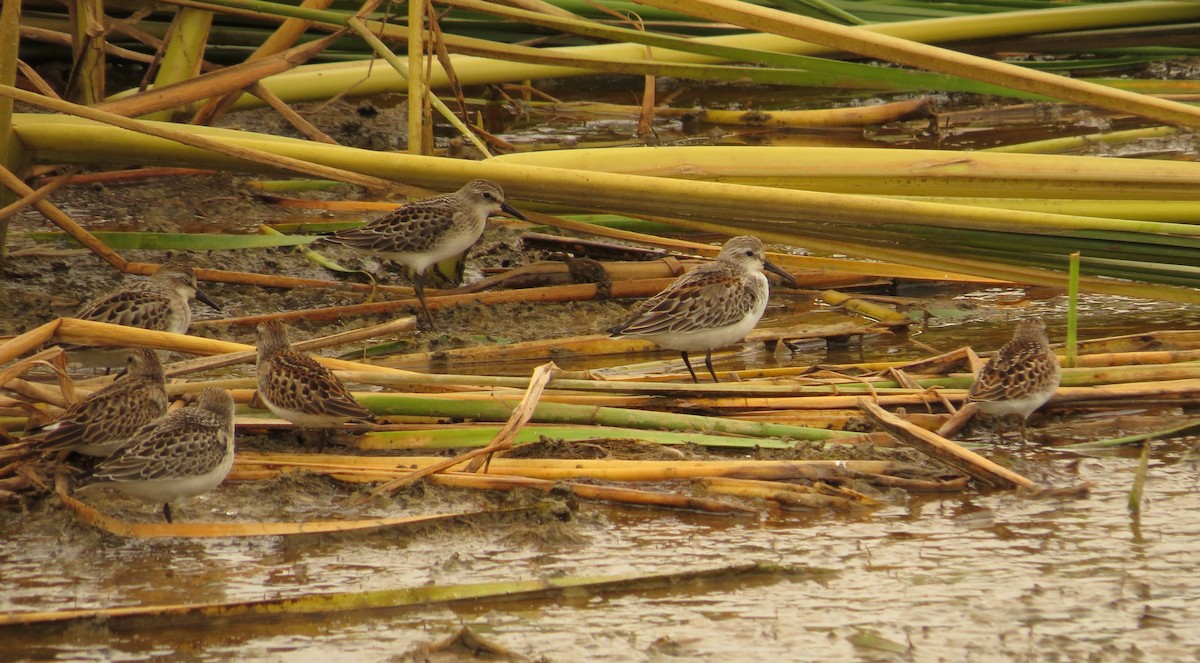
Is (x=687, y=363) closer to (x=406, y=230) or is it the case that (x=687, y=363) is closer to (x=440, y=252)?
(x=440, y=252)

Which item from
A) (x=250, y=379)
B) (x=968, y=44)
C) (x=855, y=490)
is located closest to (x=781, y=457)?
(x=855, y=490)

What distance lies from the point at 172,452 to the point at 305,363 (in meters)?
0.93

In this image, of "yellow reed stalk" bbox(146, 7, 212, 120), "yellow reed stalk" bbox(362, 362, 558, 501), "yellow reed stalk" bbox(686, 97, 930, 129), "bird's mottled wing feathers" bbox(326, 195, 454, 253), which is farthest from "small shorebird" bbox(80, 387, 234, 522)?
"yellow reed stalk" bbox(686, 97, 930, 129)

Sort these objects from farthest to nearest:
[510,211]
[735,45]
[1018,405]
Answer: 1. [735,45]
2. [510,211]
3. [1018,405]

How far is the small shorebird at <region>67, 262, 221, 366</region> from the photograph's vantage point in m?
7.02

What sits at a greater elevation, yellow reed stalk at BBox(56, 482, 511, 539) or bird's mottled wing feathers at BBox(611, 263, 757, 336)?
bird's mottled wing feathers at BBox(611, 263, 757, 336)

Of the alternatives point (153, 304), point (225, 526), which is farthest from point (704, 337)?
point (225, 526)

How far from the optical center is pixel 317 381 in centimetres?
583

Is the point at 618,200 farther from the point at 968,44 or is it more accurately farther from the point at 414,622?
the point at 968,44

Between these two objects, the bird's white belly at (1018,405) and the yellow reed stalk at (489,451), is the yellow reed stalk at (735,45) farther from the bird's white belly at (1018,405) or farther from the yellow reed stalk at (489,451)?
the yellow reed stalk at (489,451)

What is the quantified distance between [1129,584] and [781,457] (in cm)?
150

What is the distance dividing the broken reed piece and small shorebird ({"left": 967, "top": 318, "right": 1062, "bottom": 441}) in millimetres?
333

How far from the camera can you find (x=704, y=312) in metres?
7.19

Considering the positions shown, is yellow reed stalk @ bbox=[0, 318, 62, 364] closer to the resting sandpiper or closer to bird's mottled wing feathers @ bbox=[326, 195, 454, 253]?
the resting sandpiper
